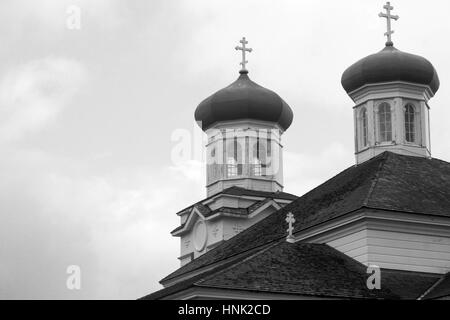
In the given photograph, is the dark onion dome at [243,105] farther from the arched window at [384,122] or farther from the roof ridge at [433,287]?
the roof ridge at [433,287]

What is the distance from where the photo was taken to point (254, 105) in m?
48.8

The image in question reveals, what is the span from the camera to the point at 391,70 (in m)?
39.5

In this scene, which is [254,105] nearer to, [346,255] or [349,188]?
[349,188]

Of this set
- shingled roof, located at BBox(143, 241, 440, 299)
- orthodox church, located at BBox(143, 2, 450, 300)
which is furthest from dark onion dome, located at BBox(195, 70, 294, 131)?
shingled roof, located at BBox(143, 241, 440, 299)

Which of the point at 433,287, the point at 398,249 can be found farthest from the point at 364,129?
the point at 433,287

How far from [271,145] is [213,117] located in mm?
2724

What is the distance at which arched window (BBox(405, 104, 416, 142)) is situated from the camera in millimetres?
39500

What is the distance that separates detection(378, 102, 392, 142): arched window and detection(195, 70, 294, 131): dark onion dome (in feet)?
32.3

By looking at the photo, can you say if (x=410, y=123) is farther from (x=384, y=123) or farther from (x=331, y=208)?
(x=331, y=208)

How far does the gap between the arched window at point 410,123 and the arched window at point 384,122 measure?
23.3 inches
